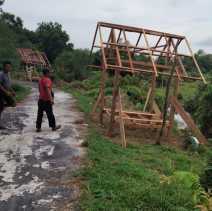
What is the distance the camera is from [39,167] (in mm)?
5617

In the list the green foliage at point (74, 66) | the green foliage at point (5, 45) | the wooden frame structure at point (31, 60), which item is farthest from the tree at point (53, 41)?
the green foliage at point (5, 45)

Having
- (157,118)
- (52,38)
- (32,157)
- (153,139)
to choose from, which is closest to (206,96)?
(157,118)

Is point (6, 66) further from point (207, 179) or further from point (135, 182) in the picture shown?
point (207, 179)

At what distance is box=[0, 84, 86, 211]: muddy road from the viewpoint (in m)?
4.36

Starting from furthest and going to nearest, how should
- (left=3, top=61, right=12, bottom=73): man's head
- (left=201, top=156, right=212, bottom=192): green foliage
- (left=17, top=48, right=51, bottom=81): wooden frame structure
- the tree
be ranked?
the tree < (left=17, top=48, right=51, bottom=81): wooden frame structure < (left=3, top=61, right=12, bottom=73): man's head < (left=201, top=156, right=212, bottom=192): green foliage

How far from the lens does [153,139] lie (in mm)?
9578

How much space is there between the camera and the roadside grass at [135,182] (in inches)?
170

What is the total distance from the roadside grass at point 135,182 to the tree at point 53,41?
41.9 m

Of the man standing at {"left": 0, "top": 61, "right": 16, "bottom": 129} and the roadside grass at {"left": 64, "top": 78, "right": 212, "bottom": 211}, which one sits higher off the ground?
the man standing at {"left": 0, "top": 61, "right": 16, "bottom": 129}

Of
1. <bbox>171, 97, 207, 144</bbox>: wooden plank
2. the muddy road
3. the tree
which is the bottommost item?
the muddy road

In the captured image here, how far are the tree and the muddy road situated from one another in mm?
40048

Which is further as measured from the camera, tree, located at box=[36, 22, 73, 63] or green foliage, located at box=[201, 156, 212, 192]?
tree, located at box=[36, 22, 73, 63]

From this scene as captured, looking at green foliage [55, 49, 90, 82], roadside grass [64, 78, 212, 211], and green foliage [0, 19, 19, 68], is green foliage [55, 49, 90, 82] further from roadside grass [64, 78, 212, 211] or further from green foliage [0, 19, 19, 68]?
roadside grass [64, 78, 212, 211]

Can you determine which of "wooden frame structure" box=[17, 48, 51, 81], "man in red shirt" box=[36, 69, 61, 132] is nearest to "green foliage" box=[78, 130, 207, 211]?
"man in red shirt" box=[36, 69, 61, 132]
